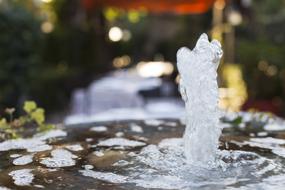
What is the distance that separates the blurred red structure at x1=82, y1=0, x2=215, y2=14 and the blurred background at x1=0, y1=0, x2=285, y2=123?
2cm

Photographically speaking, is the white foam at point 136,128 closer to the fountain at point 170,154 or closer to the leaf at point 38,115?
the fountain at point 170,154

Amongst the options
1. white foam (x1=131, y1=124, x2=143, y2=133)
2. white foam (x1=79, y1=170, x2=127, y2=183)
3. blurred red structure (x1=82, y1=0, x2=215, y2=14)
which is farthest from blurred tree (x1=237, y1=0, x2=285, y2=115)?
white foam (x1=79, y1=170, x2=127, y2=183)

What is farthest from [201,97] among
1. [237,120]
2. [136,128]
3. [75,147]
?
[237,120]

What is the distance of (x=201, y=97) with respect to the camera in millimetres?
2965

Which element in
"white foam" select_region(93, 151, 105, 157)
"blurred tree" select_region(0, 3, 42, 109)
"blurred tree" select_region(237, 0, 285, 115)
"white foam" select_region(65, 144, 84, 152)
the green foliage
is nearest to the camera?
"white foam" select_region(93, 151, 105, 157)

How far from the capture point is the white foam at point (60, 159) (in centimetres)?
279

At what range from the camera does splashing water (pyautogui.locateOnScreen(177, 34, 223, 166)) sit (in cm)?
291

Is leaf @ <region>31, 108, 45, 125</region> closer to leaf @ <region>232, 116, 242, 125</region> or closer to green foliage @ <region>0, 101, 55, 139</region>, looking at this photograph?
green foliage @ <region>0, 101, 55, 139</region>

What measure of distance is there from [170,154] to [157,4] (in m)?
6.01

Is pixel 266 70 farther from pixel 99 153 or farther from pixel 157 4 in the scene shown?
pixel 99 153

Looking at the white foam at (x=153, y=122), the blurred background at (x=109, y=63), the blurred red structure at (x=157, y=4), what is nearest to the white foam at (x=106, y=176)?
the white foam at (x=153, y=122)

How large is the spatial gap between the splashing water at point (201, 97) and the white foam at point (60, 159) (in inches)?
23.0

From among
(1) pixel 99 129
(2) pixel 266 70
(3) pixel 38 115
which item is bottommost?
(1) pixel 99 129

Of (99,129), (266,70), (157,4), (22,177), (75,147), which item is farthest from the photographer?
(266,70)
